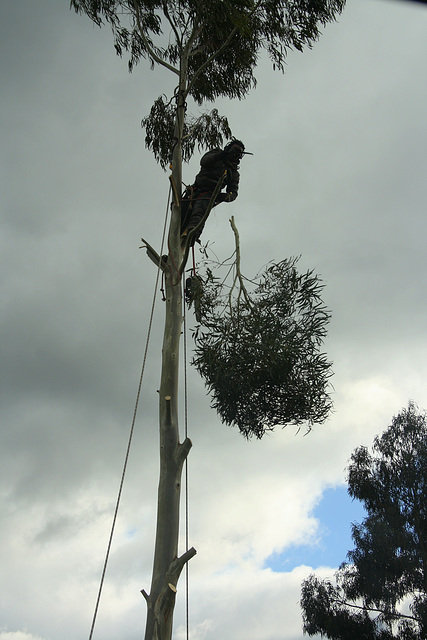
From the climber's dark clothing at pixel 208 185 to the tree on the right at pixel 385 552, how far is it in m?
13.6

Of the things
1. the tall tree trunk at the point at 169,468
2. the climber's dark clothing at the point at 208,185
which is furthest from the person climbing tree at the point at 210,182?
the tall tree trunk at the point at 169,468

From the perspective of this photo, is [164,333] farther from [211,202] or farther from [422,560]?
[422,560]

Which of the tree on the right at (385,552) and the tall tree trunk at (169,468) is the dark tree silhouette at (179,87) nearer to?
the tall tree trunk at (169,468)

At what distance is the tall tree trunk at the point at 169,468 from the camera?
167 inches

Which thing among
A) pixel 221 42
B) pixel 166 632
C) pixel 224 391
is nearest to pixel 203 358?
pixel 224 391

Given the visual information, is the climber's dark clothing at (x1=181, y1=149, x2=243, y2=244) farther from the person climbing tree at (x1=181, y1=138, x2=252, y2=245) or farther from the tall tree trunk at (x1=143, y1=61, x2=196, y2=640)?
the tall tree trunk at (x1=143, y1=61, x2=196, y2=640)

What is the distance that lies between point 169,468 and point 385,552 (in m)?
13.9

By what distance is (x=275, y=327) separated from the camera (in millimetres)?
6809

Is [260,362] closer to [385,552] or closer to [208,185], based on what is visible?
[208,185]

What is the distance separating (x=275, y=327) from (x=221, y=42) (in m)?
4.69

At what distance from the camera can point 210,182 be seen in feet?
21.6

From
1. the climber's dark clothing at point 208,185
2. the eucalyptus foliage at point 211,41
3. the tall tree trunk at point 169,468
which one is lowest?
the tall tree trunk at point 169,468

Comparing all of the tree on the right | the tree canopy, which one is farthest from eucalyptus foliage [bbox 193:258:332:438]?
the tree on the right

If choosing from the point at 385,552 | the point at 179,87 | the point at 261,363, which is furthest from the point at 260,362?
the point at 385,552
